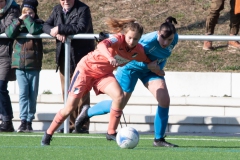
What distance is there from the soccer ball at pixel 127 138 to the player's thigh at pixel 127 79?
1.16 m

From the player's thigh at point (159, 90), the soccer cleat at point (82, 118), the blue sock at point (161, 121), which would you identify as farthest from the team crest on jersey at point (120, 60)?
the soccer cleat at point (82, 118)

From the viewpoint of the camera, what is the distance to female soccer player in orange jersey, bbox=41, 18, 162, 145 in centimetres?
835

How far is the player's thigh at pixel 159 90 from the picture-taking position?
28.2ft

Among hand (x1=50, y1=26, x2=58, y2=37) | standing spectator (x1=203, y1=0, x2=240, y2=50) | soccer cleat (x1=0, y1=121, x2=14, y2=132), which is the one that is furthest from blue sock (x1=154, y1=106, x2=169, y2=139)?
standing spectator (x1=203, y1=0, x2=240, y2=50)

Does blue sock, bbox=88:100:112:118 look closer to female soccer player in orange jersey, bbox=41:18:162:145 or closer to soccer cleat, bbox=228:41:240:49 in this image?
female soccer player in orange jersey, bbox=41:18:162:145

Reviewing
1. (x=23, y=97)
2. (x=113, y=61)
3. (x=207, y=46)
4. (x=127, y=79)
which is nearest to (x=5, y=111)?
(x=23, y=97)

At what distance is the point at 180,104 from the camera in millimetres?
11758

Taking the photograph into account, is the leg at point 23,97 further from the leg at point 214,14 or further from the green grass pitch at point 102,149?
the leg at point 214,14

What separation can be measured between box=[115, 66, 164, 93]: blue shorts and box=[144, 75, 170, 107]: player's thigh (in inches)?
3.8

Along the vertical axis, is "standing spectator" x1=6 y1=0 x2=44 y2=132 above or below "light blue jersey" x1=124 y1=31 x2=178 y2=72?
below

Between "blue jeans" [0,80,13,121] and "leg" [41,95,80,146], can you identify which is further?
"blue jeans" [0,80,13,121]

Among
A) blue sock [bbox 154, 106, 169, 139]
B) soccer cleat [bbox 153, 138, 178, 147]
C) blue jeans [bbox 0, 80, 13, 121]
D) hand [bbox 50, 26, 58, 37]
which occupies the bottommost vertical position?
blue jeans [bbox 0, 80, 13, 121]

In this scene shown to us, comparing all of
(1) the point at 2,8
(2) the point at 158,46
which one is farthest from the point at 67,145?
(1) the point at 2,8

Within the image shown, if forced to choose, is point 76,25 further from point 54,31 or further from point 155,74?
point 155,74
